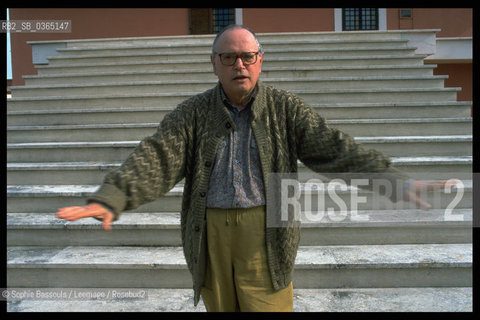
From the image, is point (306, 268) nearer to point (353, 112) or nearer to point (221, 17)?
point (353, 112)

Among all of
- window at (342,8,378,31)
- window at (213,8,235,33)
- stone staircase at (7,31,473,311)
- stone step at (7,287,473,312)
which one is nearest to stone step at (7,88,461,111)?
stone staircase at (7,31,473,311)

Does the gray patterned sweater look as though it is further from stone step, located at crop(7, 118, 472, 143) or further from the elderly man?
stone step, located at crop(7, 118, 472, 143)

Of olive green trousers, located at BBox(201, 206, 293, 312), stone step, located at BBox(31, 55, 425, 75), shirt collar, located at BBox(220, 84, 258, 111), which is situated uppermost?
stone step, located at BBox(31, 55, 425, 75)

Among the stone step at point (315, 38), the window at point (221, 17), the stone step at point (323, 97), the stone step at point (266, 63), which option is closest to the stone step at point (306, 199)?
the stone step at point (323, 97)

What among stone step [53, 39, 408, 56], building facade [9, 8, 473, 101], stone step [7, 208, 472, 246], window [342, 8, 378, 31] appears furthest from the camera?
window [342, 8, 378, 31]

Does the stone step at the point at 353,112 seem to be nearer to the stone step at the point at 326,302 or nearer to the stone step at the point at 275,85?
the stone step at the point at 275,85

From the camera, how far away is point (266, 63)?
5.97 metres

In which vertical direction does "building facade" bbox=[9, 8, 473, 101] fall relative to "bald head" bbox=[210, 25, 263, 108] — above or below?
above

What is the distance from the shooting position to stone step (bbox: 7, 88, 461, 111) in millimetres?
5125

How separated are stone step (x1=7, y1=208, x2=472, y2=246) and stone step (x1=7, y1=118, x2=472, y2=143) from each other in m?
1.23

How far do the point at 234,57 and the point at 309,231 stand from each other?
6.85 feet

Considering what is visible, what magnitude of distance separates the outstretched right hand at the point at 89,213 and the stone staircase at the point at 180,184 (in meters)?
1.60

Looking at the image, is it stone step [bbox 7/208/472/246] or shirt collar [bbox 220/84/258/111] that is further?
stone step [bbox 7/208/472/246]

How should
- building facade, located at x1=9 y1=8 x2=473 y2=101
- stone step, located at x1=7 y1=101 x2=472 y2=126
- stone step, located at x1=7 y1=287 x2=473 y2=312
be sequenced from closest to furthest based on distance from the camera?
stone step, located at x1=7 y1=287 x2=473 y2=312 → stone step, located at x1=7 y1=101 x2=472 y2=126 → building facade, located at x1=9 y1=8 x2=473 y2=101
